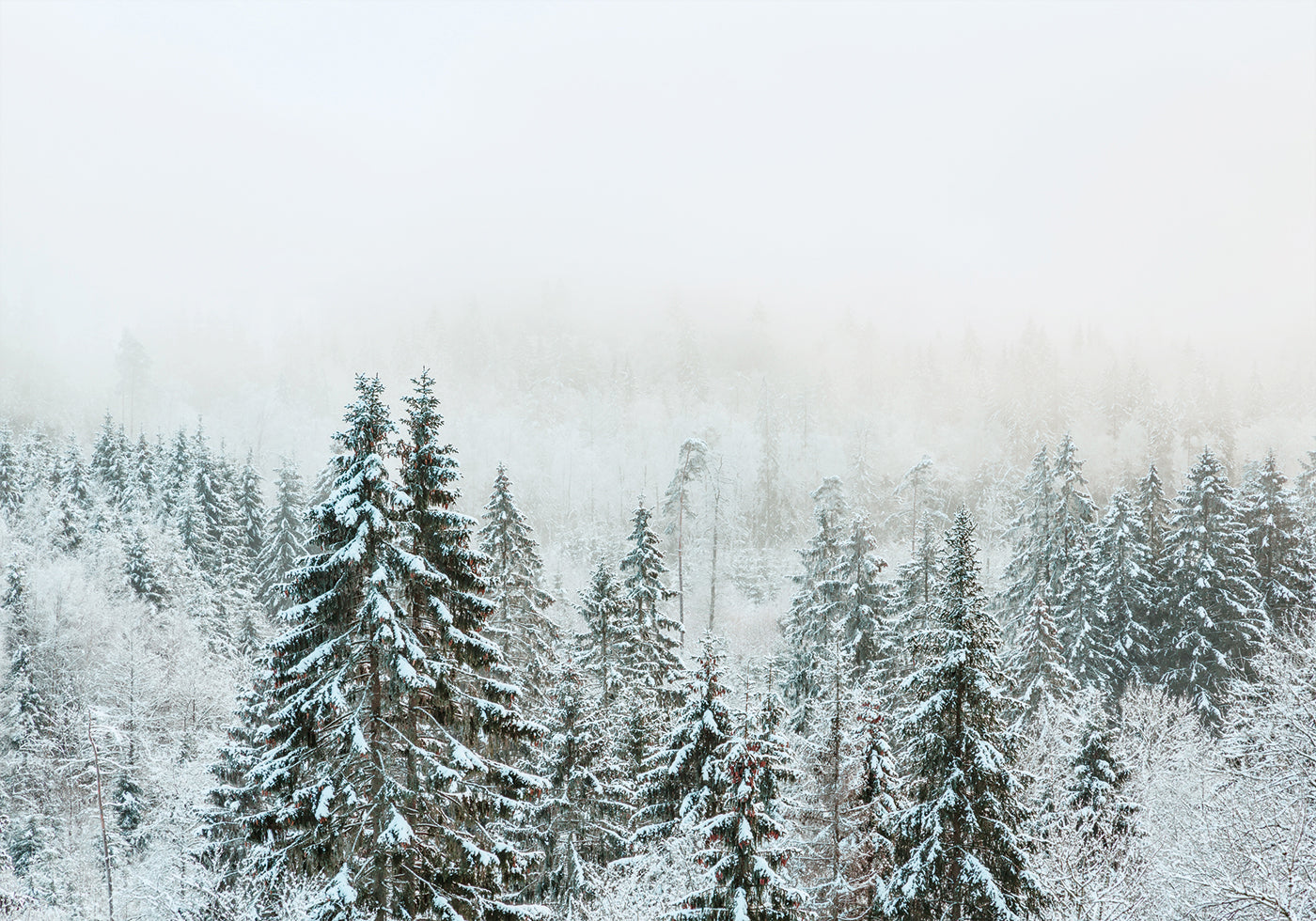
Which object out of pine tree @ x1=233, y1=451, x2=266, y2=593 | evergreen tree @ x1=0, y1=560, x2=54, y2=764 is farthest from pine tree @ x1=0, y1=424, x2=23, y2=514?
evergreen tree @ x1=0, y1=560, x2=54, y2=764

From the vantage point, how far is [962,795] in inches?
606

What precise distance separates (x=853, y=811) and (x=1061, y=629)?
2329 centimetres

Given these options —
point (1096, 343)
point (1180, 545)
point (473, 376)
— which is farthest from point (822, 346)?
point (1180, 545)

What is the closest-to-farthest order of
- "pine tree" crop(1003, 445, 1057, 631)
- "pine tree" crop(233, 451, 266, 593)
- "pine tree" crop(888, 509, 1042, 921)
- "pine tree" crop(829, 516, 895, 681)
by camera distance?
"pine tree" crop(888, 509, 1042, 921)
"pine tree" crop(829, 516, 895, 681)
"pine tree" crop(1003, 445, 1057, 631)
"pine tree" crop(233, 451, 266, 593)

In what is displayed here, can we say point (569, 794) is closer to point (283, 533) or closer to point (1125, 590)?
point (1125, 590)

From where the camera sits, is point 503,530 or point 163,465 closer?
point 503,530

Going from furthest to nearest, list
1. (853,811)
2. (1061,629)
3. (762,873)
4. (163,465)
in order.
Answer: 1. (163,465)
2. (1061,629)
3. (853,811)
4. (762,873)

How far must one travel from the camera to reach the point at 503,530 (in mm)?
27109

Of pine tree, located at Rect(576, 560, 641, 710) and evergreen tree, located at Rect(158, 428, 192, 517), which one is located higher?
evergreen tree, located at Rect(158, 428, 192, 517)

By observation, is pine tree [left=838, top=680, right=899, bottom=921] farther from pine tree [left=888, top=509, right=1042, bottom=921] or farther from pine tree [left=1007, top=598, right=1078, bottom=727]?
pine tree [left=1007, top=598, right=1078, bottom=727]

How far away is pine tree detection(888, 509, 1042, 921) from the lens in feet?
49.0

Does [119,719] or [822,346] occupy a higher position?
[822,346]

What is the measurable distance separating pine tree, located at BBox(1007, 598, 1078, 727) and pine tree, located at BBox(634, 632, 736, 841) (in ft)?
63.4

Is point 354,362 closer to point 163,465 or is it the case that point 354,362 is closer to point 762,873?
point 163,465
